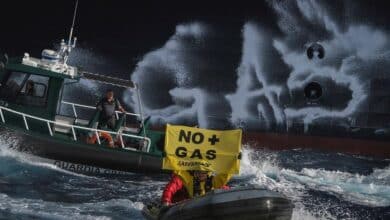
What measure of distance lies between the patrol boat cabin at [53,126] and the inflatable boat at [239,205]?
6902mm

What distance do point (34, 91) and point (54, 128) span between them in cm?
116

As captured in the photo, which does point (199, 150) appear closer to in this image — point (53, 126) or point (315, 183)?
point (53, 126)

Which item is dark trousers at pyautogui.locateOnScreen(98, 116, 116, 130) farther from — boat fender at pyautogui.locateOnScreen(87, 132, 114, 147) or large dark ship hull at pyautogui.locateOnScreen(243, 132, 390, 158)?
large dark ship hull at pyautogui.locateOnScreen(243, 132, 390, 158)

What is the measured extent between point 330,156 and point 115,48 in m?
10.1

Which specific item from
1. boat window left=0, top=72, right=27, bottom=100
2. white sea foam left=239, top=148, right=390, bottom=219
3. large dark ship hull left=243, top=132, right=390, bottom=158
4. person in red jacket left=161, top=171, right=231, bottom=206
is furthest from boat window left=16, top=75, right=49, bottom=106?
large dark ship hull left=243, top=132, right=390, bottom=158

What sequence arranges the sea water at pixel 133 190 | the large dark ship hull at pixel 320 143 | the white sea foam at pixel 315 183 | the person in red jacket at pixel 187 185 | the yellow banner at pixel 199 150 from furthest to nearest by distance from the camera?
the large dark ship hull at pixel 320 143, the white sea foam at pixel 315 183, the sea water at pixel 133 190, the yellow banner at pixel 199 150, the person in red jacket at pixel 187 185

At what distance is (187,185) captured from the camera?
38.8ft

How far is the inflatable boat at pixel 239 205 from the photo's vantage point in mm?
10422

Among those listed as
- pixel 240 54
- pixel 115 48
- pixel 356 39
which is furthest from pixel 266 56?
pixel 115 48

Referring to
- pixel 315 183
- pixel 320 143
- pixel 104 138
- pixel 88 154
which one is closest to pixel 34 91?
pixel 104 138

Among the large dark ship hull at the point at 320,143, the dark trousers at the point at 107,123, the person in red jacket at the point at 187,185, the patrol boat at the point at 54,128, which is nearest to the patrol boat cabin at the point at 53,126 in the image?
the patrol boat at the point at 54,128

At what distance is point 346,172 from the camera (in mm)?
22500

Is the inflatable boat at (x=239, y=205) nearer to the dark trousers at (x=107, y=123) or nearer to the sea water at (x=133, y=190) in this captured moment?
the sea water at (x=133, y=190)

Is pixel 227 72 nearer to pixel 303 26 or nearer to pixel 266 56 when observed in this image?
pixel 266 56
